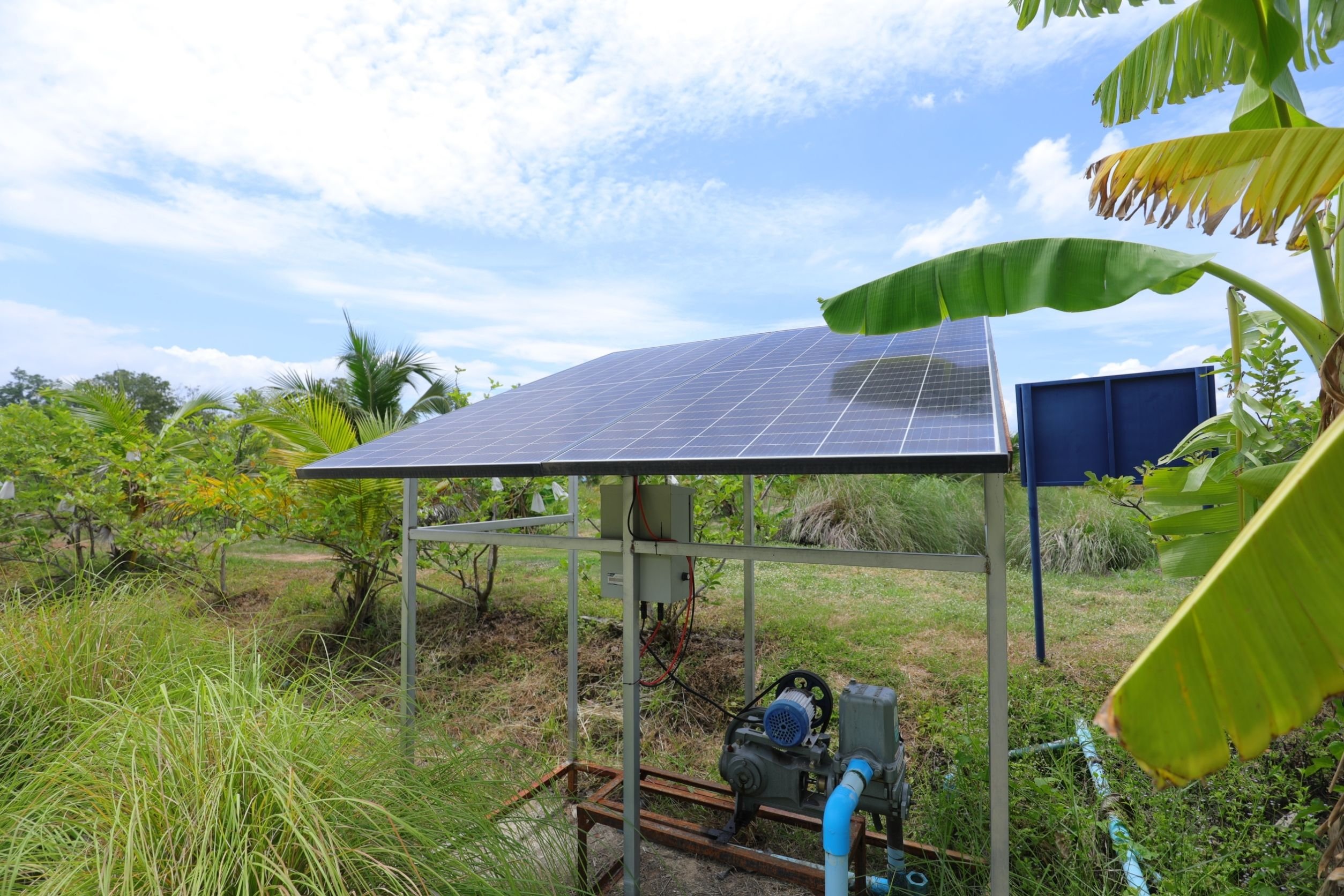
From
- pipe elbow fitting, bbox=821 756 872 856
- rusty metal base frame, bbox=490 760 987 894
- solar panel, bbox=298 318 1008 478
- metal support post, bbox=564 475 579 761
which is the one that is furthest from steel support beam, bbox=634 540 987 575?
metal support post, bbox=564 475 579 761

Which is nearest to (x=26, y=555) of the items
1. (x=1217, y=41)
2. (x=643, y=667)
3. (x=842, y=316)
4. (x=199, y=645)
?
(x=199, y=645)

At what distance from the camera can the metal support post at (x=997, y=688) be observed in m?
2.36

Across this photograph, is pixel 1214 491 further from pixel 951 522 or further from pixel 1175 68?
pixel 951 522

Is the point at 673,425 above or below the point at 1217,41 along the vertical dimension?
below

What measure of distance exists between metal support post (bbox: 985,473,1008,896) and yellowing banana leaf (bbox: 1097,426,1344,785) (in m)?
0.83

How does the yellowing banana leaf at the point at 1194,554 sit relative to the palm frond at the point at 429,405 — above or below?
below

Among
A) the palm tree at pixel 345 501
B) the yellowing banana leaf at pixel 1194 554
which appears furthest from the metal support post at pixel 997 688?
the palm tree at pixel 345 501

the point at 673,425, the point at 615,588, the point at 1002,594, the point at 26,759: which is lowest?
the point at 26,759

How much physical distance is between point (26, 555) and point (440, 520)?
6.27 metres

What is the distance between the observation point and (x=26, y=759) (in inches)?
134

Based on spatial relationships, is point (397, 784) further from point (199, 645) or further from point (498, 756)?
point (199, 645)

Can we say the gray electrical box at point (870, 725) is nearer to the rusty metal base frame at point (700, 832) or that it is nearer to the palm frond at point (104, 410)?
the rusty metal base frame at point (700, 832)

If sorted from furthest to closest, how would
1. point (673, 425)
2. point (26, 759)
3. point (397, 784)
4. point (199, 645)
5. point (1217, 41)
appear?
1. point (199, 645)
2. point (1217, 41)
3. point (26, 759)
4. point (673, 425)
5. point (397, 784)

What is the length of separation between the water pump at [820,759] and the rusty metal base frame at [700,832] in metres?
0.11
